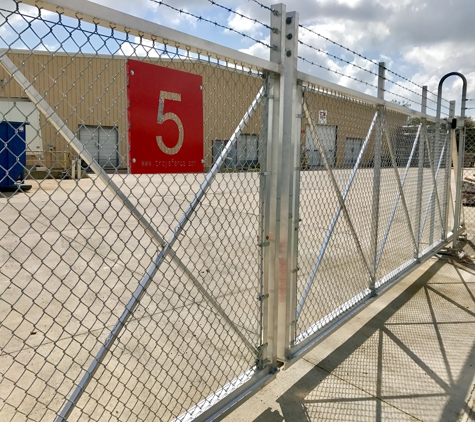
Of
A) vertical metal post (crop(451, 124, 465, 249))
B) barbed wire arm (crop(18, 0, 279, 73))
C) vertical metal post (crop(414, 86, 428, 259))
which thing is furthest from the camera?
vertical metal post (crop(451, 124, 465, 249))

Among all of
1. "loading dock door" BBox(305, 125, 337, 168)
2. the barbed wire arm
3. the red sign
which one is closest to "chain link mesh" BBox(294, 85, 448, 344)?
"loading dock door" BBox(305, 125, 337, 168)

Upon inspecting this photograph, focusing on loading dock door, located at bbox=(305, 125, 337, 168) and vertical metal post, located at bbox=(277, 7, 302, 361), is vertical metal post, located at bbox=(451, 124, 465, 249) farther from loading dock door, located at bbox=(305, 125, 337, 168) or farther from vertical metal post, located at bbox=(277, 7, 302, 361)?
vertical metal post, located at bbox=(277, 7, 302, 361)

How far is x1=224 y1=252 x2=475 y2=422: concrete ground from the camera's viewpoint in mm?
2777

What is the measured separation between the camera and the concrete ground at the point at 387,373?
2.78 metres

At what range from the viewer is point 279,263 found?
8.87 feet

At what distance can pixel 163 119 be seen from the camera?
1911 millimetres

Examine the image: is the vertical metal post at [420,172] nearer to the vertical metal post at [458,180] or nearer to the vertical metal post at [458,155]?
the vertical metal post at [458,155]

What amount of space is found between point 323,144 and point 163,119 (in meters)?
1.73

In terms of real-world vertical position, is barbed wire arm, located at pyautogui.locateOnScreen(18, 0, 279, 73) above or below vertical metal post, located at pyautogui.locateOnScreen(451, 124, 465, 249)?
above

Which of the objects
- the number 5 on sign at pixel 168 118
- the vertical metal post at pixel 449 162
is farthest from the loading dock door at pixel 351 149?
the vertical metal post at pixel 449 162

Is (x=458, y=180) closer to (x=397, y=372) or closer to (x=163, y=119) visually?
(x=397, y=372)

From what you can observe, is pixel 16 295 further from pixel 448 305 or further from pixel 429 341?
pixel 448 305

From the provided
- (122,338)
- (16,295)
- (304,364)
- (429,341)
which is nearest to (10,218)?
(16,295)

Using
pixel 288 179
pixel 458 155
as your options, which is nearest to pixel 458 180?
pixel 458 155
